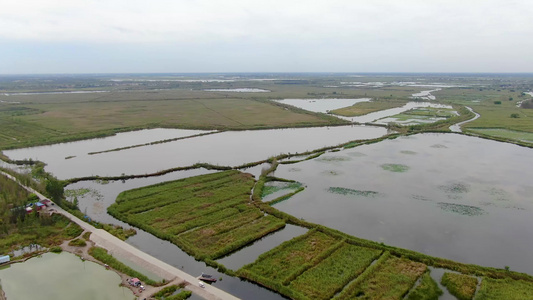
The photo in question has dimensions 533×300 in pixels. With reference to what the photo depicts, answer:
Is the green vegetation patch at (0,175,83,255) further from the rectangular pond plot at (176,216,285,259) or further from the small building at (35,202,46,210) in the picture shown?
the rectangular pond plot at (176,216,285,259)

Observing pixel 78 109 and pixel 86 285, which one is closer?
pixel 86 285

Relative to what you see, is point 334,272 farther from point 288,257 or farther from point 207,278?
point 207,278

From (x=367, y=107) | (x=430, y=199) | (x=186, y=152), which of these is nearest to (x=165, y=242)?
(x=430, y=199)

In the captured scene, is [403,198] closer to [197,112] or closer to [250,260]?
[250,260]

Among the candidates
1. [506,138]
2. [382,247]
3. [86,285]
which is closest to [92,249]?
[86,285]

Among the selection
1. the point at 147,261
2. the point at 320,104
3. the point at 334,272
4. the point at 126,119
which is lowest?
the point at 334,272

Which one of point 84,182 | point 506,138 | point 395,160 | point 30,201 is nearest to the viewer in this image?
point 30,201
